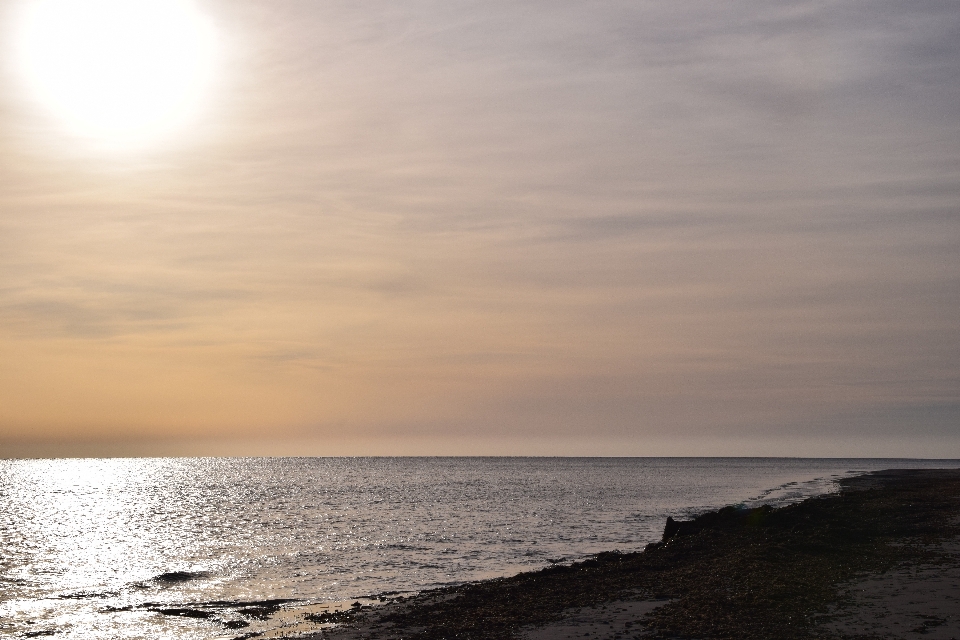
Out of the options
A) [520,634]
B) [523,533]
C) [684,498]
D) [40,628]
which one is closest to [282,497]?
[684,498]

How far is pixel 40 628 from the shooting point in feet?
99.2

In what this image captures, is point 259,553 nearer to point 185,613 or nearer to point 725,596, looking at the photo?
point 185,613

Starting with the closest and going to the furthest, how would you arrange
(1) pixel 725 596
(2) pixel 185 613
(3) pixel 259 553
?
1. (1) pixel 725 596
2. (2) pixel 185 613
3. (3) pixel 259 553

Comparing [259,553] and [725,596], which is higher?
[725,596]

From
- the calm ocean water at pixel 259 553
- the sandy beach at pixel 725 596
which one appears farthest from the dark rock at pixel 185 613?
the sandy beach at pixel 725 596

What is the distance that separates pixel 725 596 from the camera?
25844mm

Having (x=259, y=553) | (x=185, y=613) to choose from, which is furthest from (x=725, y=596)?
(x=259, y=553)

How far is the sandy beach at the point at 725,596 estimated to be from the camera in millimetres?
21828

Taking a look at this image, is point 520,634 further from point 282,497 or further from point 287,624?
point 282,497

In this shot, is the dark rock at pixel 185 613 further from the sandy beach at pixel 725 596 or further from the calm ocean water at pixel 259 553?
the sandy beach at pixel 725 596

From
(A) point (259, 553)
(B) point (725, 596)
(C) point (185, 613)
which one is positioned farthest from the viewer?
(A) point (259, 553)

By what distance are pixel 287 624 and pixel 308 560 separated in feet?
64.9

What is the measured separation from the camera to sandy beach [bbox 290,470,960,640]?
2183 centimetres

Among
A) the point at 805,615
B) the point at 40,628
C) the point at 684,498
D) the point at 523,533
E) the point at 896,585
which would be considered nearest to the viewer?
the point at 805,615
